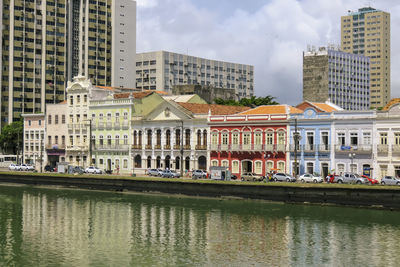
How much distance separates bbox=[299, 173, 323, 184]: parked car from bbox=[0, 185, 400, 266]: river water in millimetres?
10664

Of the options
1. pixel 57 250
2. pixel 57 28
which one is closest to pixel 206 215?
pixel 57 250

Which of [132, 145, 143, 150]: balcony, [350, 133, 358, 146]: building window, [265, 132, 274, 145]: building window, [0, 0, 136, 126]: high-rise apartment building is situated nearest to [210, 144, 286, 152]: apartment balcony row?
[265, 132, 274, 145]: building window

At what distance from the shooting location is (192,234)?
52062 mm

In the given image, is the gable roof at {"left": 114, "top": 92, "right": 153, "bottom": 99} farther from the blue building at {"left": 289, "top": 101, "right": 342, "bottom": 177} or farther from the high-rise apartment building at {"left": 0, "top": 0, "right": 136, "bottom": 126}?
the high-rise apartment building at {"left": 0, "top": 0, "right": 136, "bottom": 126}

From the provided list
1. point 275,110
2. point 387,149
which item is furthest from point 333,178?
point 275,110

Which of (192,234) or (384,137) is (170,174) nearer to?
(384,137)

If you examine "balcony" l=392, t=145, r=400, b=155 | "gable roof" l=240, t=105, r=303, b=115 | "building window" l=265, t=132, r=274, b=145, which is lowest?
"balcony" l=392, t=145, r=400, b=155

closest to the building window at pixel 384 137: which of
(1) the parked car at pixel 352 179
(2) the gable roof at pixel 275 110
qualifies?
(1) the parked car at pixel 352 179

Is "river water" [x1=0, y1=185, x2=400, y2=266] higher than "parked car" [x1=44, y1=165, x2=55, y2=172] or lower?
lower

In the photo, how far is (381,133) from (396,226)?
27344 mm

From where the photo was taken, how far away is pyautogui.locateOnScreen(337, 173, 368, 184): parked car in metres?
75.6

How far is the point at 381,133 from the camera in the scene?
8025cm

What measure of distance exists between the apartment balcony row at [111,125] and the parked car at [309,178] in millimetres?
35673

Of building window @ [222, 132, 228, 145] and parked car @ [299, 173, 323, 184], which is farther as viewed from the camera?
building window @ [222, 132, 228, 145]
